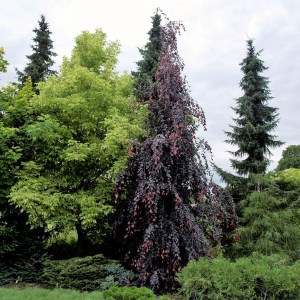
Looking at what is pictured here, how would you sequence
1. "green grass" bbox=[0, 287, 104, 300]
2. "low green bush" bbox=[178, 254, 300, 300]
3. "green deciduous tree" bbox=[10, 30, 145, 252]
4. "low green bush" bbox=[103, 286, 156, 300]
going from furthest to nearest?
"green deciduous tree" bbox=[10, 30, 145, 252]
"green grass" bbox=[0, 287, 104, 300]
"low green bush" bbox=[178, 254, 300, 300]
"low green bush" bbox=[103, 286, 156, 300]

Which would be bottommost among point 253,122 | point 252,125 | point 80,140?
point 80,140

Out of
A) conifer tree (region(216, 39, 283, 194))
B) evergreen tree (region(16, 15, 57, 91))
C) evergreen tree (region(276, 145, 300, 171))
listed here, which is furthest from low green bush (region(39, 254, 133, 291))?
evergreen tree (region(276, 145, 300, 171))

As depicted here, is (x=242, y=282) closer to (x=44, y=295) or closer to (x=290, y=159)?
(x=44, y=295)

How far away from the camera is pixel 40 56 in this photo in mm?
17219

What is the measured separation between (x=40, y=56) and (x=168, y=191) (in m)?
13.4

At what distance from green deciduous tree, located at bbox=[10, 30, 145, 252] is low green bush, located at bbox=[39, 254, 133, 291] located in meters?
0.90

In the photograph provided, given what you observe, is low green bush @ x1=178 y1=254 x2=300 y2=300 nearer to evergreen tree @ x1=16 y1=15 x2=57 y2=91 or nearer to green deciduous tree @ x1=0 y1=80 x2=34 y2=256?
green deciduous tree @ x1=0 y1=80 x2=34 y2=256

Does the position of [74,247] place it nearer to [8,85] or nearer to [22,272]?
[22,272]

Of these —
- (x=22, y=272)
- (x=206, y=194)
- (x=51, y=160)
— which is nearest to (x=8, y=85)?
(x=51, y=160)

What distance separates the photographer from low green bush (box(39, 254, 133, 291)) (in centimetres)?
679

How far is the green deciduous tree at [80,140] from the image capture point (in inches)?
292

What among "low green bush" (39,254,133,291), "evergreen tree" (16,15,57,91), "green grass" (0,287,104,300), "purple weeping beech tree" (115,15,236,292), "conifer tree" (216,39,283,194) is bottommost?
"green grass" (0,287,104,300)

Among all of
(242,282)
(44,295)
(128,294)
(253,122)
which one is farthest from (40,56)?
(242,282)

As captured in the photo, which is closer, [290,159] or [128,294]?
[128,294]
